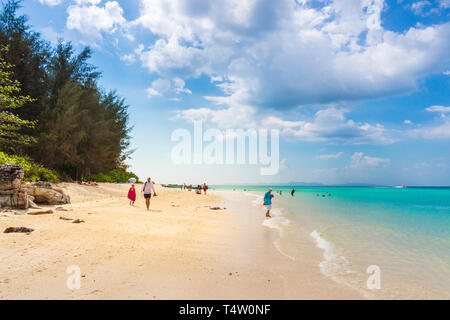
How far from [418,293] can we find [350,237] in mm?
5900

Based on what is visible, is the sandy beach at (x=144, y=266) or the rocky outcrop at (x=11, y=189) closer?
the sandy beach at (x=144, y=266)

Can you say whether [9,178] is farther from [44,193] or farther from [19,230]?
[19,230]

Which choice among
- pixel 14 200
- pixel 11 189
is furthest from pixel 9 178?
pixel 14 200

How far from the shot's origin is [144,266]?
16.1 ft

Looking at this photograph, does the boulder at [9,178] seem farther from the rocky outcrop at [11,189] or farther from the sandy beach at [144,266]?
the sandy beach at [144,266]

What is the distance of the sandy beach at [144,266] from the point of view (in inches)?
153

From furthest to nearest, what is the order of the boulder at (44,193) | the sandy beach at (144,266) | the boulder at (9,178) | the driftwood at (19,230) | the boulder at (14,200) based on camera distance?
the boulder at (44,193) < the boulder at (9,178) < the boulder at (14,200) < the driftwood at (19,230) < the sandy beach at (144,266)

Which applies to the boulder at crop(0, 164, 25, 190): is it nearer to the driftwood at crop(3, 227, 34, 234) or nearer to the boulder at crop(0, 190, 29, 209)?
the boulder at crop(0, 190, 29, 209)

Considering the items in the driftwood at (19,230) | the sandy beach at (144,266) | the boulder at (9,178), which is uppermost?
the boulder at (9,178)

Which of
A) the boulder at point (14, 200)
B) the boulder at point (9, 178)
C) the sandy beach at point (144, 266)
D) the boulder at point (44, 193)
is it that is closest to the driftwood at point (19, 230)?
the sandy beach at point (144, 266)

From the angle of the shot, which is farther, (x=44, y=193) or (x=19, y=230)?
(x=44, y=193)

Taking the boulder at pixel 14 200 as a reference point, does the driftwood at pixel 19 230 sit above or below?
below
